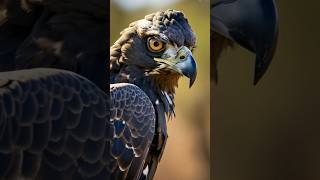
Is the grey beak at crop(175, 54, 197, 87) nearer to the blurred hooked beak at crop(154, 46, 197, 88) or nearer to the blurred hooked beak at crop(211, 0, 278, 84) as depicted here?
the blurred hooked beak at crop(154, 46, 197, 88)

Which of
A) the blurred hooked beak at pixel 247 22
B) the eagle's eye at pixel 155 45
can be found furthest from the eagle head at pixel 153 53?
the blurred hooked beak at pixel 247 22

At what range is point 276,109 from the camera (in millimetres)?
2859

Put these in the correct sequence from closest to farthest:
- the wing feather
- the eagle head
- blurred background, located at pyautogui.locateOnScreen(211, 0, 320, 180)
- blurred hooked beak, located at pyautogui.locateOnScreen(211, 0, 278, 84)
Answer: the wing feather < the eagle head < blurred hooked beak, located at pyautogui.locateOnScreen(211, 0, 278, 84) < blurred background, located at pyautogui.locateOnScreen(211, 0, 320, 180)

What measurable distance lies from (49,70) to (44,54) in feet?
0.17

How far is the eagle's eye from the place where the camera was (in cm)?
212

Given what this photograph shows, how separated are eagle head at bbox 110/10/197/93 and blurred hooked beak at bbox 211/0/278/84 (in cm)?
34

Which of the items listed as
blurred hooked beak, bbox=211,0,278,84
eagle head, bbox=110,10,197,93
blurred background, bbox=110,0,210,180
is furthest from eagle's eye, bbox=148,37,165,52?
blurred hooked beak, bbox=211,0,278,84

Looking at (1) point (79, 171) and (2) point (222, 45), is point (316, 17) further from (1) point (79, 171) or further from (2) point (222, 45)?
(1) point (79, 171)

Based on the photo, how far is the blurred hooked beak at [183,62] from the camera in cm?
213

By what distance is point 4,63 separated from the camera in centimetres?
165

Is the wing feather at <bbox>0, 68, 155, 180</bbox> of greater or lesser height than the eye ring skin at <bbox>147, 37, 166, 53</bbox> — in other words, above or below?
below

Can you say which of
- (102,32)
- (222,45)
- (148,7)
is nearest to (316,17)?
(222,45)

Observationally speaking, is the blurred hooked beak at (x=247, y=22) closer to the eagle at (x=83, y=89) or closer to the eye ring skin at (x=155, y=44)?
the eagle at (x=83, y=89)

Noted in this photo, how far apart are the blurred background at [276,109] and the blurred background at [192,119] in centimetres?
9
